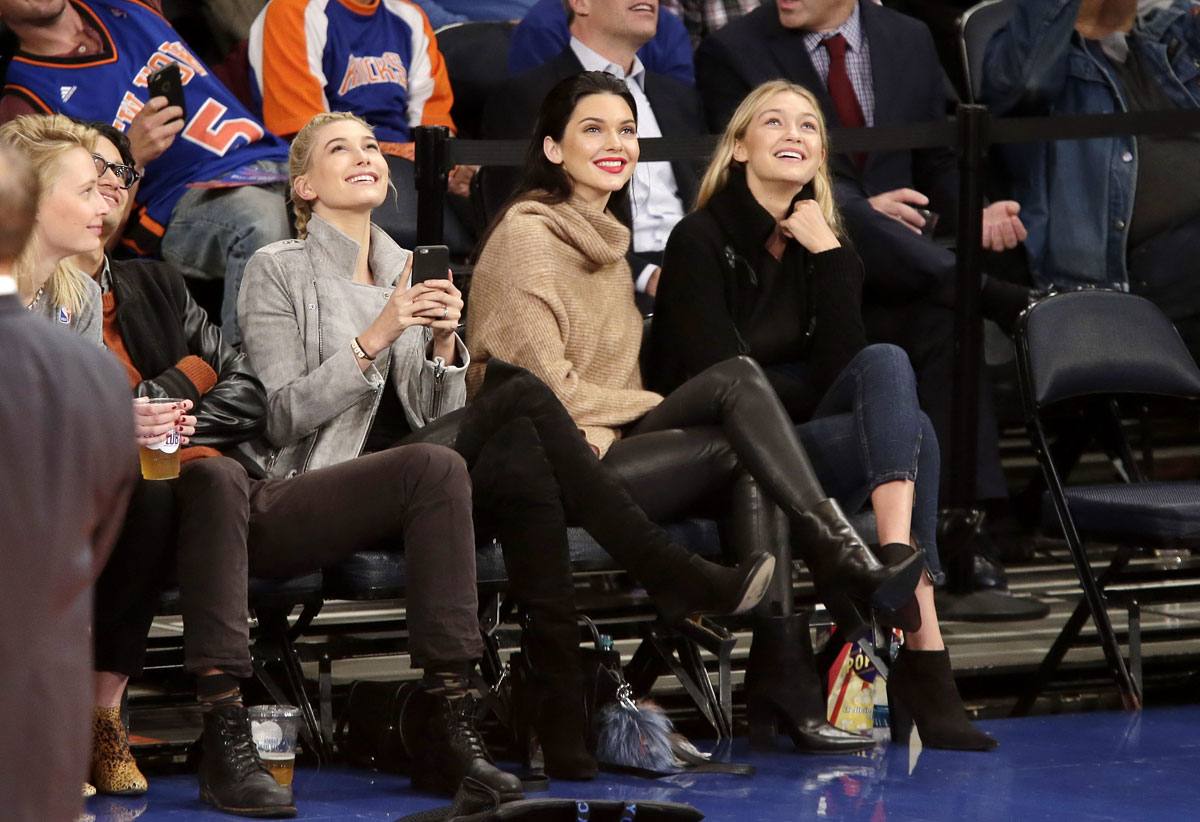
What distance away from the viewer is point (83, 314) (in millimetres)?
3240

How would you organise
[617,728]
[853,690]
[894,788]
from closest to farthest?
[894,788] → [617,728] → [853,690]

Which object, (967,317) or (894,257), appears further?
(894,257)

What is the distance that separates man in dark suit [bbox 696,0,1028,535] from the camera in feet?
14.9

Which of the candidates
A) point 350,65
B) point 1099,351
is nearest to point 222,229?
point 350,65

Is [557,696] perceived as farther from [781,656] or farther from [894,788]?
[894,788]

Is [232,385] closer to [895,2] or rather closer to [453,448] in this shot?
[453,448]

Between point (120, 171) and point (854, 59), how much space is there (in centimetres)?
229

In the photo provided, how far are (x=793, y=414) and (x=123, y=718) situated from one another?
1721 mm

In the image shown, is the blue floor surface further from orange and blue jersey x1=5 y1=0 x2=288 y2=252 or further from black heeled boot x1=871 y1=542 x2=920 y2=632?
orange and blue jersey x1=5 y1=0 x2=288 y2=252

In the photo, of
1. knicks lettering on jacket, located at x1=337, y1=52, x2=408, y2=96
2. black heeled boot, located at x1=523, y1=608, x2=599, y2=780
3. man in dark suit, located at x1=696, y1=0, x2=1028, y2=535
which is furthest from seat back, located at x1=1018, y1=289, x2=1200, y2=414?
knicks lettering on jacket, located at x1=337, y1=52, x2=408, y2=96

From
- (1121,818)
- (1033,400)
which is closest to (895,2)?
(1033,400)

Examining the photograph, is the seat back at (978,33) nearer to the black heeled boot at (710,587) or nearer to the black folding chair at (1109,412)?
the black folding chair at (1109,412)

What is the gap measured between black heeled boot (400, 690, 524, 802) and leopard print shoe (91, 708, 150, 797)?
0.50 m

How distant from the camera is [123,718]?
3.10 meters
